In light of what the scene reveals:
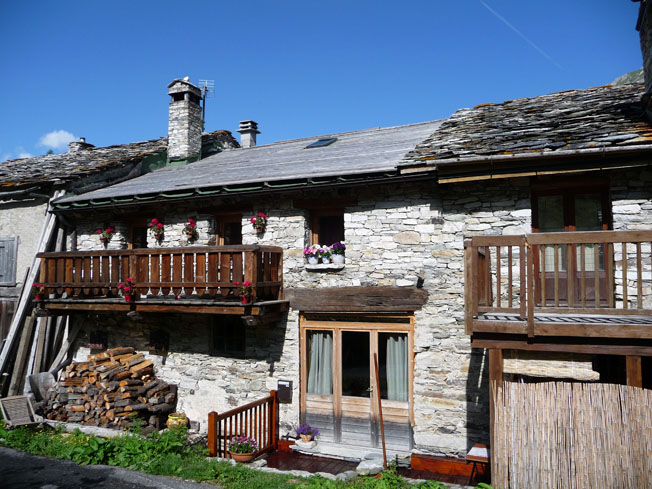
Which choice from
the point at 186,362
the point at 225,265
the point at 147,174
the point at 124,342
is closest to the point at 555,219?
the point at 225,265

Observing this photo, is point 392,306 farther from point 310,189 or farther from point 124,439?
point 124,439

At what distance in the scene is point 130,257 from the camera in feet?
32.6

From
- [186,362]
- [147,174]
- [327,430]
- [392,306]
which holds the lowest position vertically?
[327,430]

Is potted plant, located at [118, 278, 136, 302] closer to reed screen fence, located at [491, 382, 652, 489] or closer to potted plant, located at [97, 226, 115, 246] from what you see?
potted plant, located at [97, 226, 115, 246]

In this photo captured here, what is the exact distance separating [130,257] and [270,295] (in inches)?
122

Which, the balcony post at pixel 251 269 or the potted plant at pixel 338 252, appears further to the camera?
the potted plant at pixel 338 252

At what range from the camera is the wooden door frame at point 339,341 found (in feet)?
→ 28.2

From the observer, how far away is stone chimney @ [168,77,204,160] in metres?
14.3

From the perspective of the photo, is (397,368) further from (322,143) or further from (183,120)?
(183,120)

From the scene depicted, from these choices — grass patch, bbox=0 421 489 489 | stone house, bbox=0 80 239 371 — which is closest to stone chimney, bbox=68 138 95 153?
stone house, bbox=0 80 239 371

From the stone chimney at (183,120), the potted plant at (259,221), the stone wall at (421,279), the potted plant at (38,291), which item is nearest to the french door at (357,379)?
the stone wall at (421,279)

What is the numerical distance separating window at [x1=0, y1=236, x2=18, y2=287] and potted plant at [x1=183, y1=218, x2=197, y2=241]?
5179 millimetres

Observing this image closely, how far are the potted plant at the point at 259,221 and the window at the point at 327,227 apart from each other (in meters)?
1.02

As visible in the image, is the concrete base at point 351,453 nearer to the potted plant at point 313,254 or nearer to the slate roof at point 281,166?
the potted plant at point 313,254
